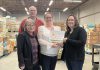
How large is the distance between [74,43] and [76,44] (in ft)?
0.11

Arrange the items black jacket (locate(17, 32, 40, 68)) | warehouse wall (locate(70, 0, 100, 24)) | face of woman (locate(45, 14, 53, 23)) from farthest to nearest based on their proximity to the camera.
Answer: warehouse wall (locate(70, 0, 100, 24)) → face of woman (locate(45, 14, 53, 23)) → black jacket (locate(17, 32, 40, 68))

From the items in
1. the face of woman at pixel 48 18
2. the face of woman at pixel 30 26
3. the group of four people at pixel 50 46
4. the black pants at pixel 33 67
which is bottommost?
the black pants at pixel 33 67

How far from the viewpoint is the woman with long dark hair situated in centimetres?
333

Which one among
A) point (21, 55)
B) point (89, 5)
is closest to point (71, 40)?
point (21, 55)

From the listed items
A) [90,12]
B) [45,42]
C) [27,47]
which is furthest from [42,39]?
[90,12]

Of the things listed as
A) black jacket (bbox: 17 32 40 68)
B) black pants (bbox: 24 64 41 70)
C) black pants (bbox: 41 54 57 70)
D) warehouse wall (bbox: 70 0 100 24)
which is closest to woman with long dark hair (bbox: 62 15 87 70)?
black pants (bbox: 41 54 57 70)

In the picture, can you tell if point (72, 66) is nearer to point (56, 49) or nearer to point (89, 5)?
point (56, 49)

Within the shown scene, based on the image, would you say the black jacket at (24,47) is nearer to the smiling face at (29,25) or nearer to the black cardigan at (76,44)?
the smiling face at (29,25)

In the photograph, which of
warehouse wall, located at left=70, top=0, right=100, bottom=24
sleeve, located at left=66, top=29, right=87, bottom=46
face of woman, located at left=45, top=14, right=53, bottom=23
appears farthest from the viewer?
warehouse wall, located at left=70, top=0, right=100, bottom=24

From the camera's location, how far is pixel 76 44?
10.9 feet

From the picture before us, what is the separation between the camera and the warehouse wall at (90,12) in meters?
18.0

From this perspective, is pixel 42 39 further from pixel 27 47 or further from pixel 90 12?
pixel 90 12

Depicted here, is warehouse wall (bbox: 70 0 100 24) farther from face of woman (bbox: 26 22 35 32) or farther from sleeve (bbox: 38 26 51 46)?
face of woman (bbox: 26 22 35 32)

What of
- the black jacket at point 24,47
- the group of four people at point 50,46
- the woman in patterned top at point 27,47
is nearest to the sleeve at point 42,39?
the group of four people at point 50,46
